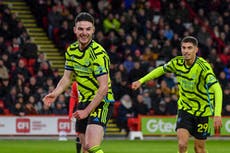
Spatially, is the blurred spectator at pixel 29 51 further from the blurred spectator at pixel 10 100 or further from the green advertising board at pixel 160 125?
the green advertising board at pixel 160 125

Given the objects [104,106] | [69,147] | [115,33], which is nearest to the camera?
[104,106]

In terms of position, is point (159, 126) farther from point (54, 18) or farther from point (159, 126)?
point (54, 18)

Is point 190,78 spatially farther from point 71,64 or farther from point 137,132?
point 137,132

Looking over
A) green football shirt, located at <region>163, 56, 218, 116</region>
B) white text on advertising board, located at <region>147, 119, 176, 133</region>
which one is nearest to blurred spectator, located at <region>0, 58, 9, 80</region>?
white text on advertising board, located at <region>147, 119, 176, 133</region>

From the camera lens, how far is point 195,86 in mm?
13648

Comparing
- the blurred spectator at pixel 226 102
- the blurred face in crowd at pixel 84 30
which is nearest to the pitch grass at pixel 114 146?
the blurred spectator at pixel 226 102

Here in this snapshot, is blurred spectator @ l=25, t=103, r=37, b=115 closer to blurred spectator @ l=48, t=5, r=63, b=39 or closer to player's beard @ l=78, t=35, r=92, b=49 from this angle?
blurred spectator @ l=48, t=5, r=63, b=39

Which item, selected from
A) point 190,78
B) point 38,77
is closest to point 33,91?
point 38,77

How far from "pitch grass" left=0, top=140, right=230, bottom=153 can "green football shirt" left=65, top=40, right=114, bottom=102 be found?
9.02m

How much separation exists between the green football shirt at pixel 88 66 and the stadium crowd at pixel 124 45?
14495 mm

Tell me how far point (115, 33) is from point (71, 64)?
18349 mm

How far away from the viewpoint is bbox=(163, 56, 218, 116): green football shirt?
44.7 feet

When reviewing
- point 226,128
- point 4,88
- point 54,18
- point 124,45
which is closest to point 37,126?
point 4,88

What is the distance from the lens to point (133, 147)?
22.7 metres
